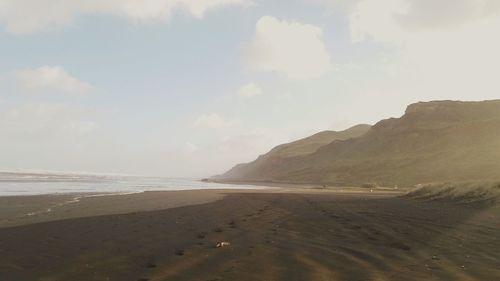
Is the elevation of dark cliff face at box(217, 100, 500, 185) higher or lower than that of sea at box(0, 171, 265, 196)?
higher

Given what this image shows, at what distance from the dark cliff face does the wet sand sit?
201ft

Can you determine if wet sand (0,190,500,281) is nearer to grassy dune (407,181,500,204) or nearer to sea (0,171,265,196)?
grassy dune (407,181,500,204)

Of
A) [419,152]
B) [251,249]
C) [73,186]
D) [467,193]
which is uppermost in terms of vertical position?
[419,152]

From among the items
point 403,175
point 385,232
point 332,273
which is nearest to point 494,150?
point 403,175

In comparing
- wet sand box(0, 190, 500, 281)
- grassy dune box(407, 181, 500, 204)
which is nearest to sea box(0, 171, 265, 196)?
wet sand box(0, 190, 500, 281)

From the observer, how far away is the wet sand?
Result: 317 inches

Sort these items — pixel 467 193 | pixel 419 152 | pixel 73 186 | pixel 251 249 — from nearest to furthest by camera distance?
pixel 251 249 < pixel 467 193 < pixel 73 186 < pixel 419 152

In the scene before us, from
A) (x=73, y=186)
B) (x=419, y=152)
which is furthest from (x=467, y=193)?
(x=419, y=152)

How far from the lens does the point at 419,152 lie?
354 ft

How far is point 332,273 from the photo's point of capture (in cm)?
809

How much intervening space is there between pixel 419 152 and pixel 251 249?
105m

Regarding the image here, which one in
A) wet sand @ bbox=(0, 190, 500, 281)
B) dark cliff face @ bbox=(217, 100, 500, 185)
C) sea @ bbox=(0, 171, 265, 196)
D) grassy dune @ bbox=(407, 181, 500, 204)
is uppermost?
dark cliff face @ bbox=(217, 100, 500, 185)

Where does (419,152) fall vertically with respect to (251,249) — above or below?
above

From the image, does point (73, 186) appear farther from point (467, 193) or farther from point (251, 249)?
point (251, 249)
